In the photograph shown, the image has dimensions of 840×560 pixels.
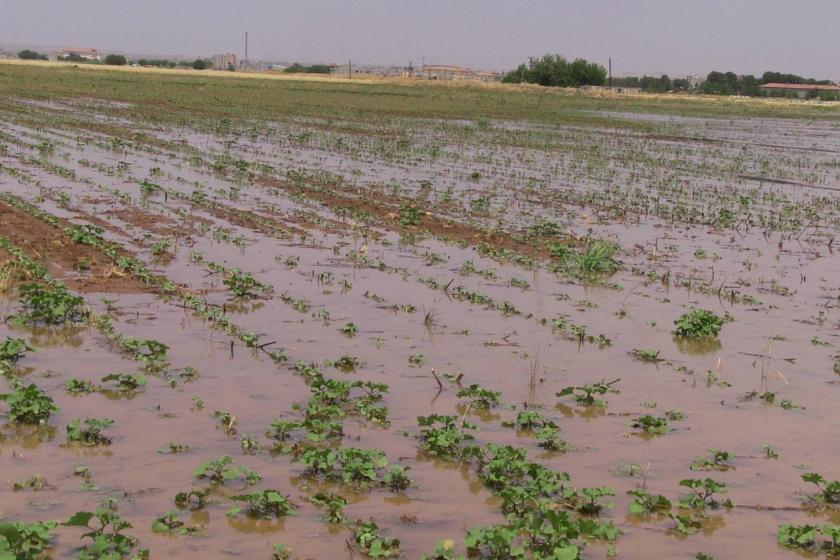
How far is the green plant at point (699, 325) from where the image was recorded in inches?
347

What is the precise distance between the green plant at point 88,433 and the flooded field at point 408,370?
27 millimetres

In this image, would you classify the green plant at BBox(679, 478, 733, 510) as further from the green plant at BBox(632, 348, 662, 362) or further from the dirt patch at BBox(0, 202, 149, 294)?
the dirt patch at BBox(0, 202, 149, 294)

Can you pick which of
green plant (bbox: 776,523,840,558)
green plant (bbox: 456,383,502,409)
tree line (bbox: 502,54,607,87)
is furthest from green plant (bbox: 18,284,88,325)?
tree line (bbox: 502,54,607,87)

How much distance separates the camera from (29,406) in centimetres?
608

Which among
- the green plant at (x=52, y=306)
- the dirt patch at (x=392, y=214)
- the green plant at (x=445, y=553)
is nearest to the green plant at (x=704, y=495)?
the green plant at (x=445, y=553)

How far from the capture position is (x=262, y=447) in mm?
6020

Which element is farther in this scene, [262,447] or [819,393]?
[819,393]

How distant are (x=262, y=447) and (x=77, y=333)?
9.12 feet

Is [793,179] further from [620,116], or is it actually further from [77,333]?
[620,116]

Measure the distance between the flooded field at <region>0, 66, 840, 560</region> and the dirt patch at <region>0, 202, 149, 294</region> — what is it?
5 centimetres

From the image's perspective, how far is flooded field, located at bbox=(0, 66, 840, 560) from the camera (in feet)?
17.0

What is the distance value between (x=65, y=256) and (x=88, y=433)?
511 cm

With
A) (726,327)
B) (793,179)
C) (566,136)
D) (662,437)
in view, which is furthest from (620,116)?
(662,437)

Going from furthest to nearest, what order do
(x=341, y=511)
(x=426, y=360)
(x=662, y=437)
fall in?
1. (x=426, y=360)
2. (x=662, y=437)
3. (x=341, y=511)
